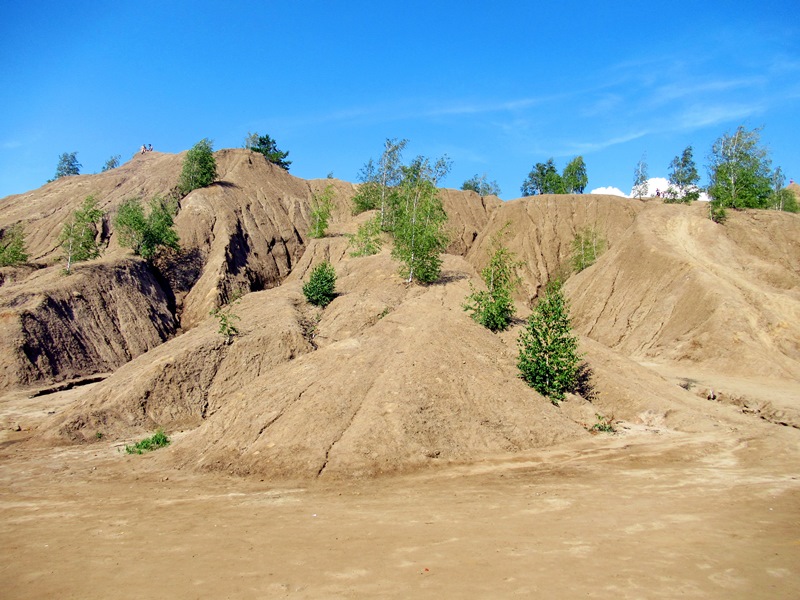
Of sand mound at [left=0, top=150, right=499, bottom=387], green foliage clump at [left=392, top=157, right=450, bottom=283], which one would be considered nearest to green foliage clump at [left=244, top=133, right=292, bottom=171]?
sand mound at [left=0, top=150, right=499, bottom=387]

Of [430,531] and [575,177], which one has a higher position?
[575,177]

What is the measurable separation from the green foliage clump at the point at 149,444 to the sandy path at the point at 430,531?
1208 millimetres

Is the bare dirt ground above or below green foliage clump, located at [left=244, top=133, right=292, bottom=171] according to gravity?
below

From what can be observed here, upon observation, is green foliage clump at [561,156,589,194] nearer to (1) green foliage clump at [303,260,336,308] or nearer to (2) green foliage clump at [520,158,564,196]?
(2) green foliage clump at [520,158,564,196]

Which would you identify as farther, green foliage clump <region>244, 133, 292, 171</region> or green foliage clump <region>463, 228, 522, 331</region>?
green foliage clump <region>244, 133, 292, 171</region>

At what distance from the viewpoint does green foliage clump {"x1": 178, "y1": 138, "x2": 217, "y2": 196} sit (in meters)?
46.5

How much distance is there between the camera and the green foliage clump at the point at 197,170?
1831 inches

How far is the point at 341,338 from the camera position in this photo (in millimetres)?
19047

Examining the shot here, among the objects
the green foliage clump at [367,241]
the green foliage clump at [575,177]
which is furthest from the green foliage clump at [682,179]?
the green foliage clump at [367,241]

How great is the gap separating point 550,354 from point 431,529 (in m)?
8.91

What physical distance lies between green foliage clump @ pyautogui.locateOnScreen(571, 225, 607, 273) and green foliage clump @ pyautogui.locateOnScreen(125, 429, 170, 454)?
39590mm

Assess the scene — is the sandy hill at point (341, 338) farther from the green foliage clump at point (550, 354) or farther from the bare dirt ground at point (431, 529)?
the bare dirt ground at point (431, 529)

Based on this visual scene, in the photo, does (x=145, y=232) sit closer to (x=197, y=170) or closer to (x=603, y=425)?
(x=197, y=170)

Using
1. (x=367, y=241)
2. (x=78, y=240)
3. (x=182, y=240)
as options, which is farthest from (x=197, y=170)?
(x=367, y=241)
